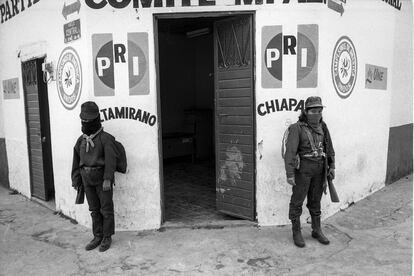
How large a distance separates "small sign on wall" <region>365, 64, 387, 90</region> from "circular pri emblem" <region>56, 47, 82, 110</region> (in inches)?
178

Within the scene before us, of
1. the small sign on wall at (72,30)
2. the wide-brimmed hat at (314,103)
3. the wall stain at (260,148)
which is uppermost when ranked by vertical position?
the small sign on wall at (72,30)

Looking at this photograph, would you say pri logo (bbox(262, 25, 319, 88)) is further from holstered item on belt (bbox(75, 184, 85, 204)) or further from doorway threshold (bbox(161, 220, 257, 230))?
holstered item on belt (bbox(75, 184, 85, 204))

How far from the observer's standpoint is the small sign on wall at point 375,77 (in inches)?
251

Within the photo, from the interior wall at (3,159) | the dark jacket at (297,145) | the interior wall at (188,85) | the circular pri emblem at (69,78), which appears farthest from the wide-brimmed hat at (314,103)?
the interior wall at (3,159)

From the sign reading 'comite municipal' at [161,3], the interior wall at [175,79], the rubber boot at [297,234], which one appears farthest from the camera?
the interior wall at [175,79]

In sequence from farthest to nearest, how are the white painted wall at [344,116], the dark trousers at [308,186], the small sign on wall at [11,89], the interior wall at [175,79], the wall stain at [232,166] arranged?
1. the interior wall at [175,79]
2. the small sign on wall at [11,89]
3. the wall stain at [232,166]
4. the white painted wall at [344,116]
5. the dark trousers at [308,186]

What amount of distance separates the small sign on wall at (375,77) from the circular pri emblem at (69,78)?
4528mm

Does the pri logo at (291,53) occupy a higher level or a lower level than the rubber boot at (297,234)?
higher

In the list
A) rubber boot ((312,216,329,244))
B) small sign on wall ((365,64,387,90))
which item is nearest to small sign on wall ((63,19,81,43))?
rubber boot ((312,216,329,244))

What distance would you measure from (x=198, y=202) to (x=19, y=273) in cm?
298

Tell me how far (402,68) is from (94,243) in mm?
6609

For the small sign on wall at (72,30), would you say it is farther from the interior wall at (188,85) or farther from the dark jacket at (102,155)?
the interior wall at (188,85)

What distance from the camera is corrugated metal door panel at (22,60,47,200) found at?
667 cm

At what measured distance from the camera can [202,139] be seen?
34.6 ft
